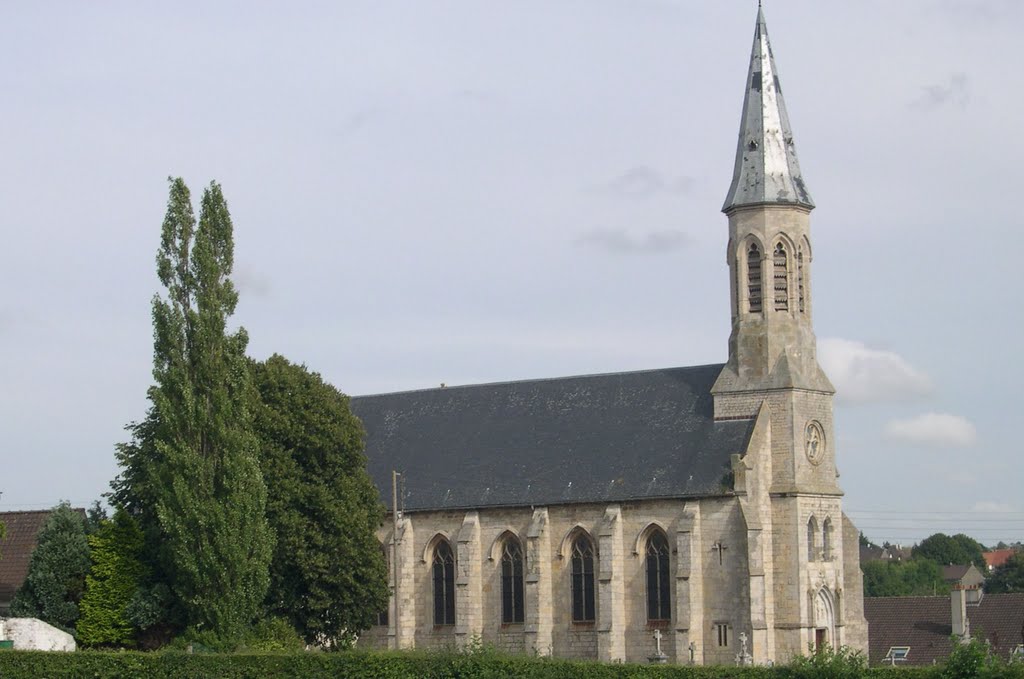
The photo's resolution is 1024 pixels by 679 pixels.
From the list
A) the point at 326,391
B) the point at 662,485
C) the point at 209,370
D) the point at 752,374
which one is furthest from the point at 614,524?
the point at 209,370

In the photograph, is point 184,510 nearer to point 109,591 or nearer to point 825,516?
point 109,591

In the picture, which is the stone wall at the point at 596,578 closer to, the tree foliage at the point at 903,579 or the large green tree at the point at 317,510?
the large green tree at the point at 317,510

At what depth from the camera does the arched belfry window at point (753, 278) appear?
203ft

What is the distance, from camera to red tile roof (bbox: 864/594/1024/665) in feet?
251

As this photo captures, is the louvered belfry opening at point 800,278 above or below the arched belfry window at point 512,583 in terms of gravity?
above

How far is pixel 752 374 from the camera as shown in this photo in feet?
201

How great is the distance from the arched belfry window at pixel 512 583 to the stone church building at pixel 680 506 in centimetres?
5

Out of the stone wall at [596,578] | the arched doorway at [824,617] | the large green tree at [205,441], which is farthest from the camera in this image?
the arched doorway at [824,617]

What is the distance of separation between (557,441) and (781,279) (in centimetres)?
1087

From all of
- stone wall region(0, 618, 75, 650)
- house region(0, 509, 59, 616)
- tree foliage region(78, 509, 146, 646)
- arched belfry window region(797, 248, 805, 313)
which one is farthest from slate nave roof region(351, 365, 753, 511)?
stone wall region(0, 618, 75, 650)

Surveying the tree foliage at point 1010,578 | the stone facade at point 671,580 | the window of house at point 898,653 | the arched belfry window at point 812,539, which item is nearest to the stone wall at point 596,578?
the stone facade at point 671,580

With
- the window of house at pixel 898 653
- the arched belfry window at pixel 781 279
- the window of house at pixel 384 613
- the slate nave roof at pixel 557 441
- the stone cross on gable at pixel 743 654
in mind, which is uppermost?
the arched belfry window at pixel 781 279

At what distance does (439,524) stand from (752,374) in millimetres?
13807

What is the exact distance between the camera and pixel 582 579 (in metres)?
62.4
